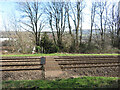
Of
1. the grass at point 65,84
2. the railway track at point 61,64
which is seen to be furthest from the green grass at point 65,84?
the railway track at point 61,64

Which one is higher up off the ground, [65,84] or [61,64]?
[65,84]

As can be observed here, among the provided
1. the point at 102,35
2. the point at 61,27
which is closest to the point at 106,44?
the point at 102,35

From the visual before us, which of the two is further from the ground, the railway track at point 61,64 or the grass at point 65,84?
the grass at point 65,84

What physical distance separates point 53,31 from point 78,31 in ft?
9.40

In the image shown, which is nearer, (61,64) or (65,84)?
(65,84)

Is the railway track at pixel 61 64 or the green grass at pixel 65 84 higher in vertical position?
the green grass at pixel 65 84

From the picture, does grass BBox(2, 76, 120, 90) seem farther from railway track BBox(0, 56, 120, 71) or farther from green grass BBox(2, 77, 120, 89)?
railway track BBox(0, 56, 120, 71)

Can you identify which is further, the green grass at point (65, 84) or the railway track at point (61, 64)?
the railway track at point (61, 64)

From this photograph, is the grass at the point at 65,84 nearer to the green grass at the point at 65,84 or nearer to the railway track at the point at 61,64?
the green grass at the point at 65,84

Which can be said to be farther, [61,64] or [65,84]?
[61,64]

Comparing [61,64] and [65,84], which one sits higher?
[65,84]

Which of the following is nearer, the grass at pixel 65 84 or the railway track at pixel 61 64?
the grass at pixel 65 84

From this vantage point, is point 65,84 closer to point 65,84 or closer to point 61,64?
point 65,84

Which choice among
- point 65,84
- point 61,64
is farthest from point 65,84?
point 61,64
